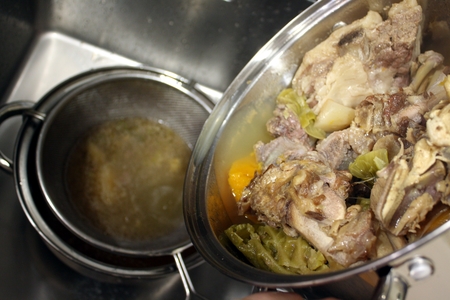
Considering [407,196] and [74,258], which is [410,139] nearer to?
[407,196]

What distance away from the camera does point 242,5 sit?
2.19 m

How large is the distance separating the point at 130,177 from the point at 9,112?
711mm

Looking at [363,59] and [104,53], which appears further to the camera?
[104,53]

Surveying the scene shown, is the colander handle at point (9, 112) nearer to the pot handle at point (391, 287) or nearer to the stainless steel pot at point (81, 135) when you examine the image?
the stainless steel pot at point (81, 135)

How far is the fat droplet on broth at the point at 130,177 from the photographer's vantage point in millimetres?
2123

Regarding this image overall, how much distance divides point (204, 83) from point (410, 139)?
1584 mm

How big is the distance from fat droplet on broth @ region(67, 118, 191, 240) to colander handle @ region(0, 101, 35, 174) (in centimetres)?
33

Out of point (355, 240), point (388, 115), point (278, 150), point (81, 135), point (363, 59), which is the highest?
point (363, 59)

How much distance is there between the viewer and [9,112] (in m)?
2.01

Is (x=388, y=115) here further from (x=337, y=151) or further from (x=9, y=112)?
(x=9, y=112)

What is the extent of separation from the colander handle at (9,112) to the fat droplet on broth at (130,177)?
33cm

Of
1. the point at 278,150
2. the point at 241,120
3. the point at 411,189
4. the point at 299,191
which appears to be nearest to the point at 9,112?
the point at 241,120

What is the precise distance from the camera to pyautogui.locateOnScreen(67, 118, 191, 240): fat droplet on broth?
2.12 meters

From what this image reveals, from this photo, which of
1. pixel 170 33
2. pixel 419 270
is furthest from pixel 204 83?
pixel 419 270
